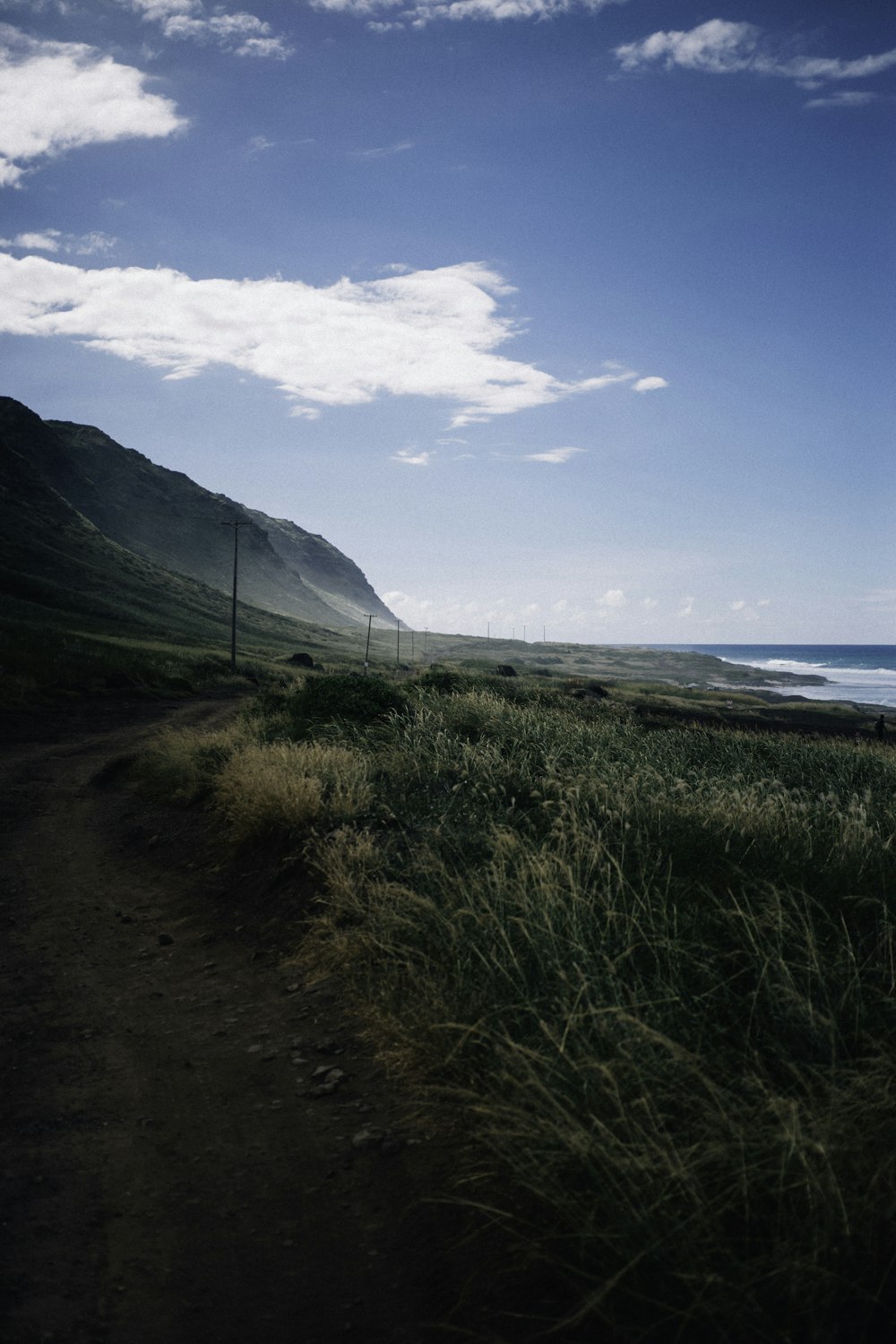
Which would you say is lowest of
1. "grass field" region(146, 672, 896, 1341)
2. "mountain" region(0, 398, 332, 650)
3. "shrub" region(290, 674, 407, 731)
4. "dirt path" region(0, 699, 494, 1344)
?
"dirt path" region(0, 699, 494, 1344)

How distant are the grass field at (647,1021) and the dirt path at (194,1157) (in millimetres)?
393

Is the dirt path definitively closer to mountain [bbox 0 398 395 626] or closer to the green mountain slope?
mountain [bbox 0 398 395 626]

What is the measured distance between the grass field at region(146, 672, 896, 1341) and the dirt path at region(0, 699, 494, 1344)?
393 millimetres

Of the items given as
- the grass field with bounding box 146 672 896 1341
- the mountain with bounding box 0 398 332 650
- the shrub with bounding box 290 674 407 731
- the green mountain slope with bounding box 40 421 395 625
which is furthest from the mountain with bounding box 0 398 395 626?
the grass field with bounding box 146 672 896 1341

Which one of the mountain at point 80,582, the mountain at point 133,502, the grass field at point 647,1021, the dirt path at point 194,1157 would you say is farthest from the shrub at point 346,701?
the mountain at point 133,502

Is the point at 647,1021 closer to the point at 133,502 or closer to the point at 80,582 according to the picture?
the point at 80,582

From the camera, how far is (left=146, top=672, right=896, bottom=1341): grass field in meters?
2.52

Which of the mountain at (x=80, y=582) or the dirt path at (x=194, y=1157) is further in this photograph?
the mountain at (x=80, y=582)

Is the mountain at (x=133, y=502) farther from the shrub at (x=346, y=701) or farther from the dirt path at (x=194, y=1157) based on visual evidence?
the dirt path at (x=194, y=1157)

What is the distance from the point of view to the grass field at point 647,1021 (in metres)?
2.52

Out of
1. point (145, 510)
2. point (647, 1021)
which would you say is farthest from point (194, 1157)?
point (145, 510)

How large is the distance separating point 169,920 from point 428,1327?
5.34m

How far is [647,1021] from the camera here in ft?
11.7

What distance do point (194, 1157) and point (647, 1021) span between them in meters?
2.29
